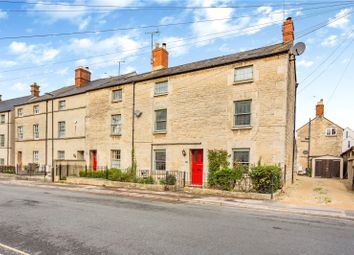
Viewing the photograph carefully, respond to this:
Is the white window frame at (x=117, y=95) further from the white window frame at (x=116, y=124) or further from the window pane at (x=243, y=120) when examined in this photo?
the window pane at (x=243, y=120)

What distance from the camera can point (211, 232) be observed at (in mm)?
7180

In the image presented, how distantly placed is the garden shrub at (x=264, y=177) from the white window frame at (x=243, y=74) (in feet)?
19.8

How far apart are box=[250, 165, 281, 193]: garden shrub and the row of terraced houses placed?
5.78 ft

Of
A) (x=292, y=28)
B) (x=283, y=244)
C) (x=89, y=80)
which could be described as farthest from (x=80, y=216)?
(x=89, y=80)

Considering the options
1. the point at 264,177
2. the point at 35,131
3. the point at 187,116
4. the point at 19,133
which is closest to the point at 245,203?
the point at 264,177

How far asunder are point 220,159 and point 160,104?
6753 mm

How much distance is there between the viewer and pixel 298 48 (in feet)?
50.5

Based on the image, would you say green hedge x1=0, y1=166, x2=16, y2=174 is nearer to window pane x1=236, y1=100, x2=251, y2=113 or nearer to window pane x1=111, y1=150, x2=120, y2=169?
window pane x1=111, y1=150, x2=120, y2=169

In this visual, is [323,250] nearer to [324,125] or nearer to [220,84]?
[220,84]

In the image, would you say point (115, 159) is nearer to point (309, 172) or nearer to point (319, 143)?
point (309, 172)

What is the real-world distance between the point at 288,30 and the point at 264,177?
10978 mm

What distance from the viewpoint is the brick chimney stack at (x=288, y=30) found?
1798cm

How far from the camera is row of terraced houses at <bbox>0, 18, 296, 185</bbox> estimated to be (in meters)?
15.9

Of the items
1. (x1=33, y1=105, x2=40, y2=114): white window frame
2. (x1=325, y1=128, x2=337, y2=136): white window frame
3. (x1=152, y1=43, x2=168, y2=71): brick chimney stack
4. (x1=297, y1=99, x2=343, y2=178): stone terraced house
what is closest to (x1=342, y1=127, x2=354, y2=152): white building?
(x1=297, y1=99, x2=343, y2=178): stone terraced house
